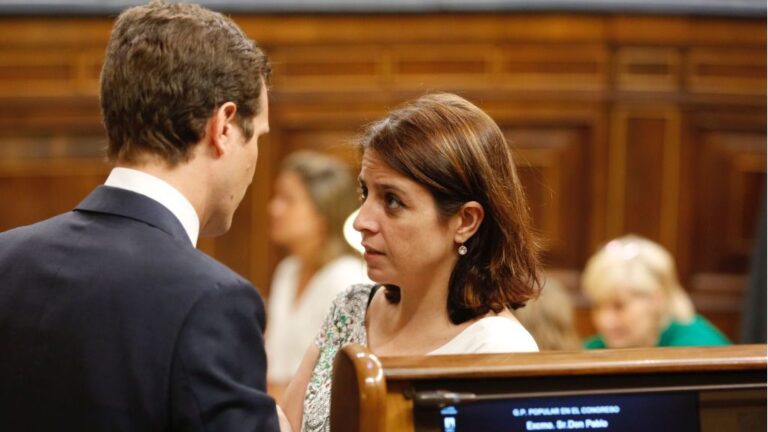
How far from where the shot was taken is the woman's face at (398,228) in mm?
1734

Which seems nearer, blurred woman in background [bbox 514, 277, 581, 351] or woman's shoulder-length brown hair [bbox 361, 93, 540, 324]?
woman's shoulder-length brown hair [bbox 361, 93, 540, 324]

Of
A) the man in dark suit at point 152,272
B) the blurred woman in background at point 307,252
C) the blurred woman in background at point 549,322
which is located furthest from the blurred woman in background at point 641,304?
the man in dark suit at point 152,272

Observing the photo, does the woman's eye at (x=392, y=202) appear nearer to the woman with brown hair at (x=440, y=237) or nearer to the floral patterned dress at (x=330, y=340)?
the woman with brown hair at (x=440, y=237)

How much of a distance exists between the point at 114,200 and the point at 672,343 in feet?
8.18

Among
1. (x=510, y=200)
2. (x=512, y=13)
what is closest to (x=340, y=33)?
(x=512, y=13)

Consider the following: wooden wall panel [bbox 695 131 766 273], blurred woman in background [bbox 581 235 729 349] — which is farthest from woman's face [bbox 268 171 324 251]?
wooden wall panel [bbox 695 131 766 273]

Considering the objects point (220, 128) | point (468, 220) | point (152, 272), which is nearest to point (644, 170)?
point (468, 220)

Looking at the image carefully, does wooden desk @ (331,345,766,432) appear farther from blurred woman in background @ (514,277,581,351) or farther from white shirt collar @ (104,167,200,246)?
blurred woman in background @ (514,277,581,351)

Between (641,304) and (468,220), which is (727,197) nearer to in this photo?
(641,304)

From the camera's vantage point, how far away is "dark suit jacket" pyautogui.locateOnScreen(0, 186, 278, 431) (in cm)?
139

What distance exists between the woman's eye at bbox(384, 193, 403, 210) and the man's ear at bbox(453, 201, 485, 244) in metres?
0.10

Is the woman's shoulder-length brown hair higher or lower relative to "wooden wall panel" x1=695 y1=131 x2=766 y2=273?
higher

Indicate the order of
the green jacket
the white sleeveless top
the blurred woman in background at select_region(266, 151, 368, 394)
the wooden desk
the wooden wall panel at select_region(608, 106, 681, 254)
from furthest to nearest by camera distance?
the wooden wall panel at select_region(608, 106, 681, 254), the blurred woman in background at select_region(266, 151, 368, 394), the green jacket, the white sleeveless top, the wooden desk

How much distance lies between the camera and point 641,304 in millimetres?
3625
